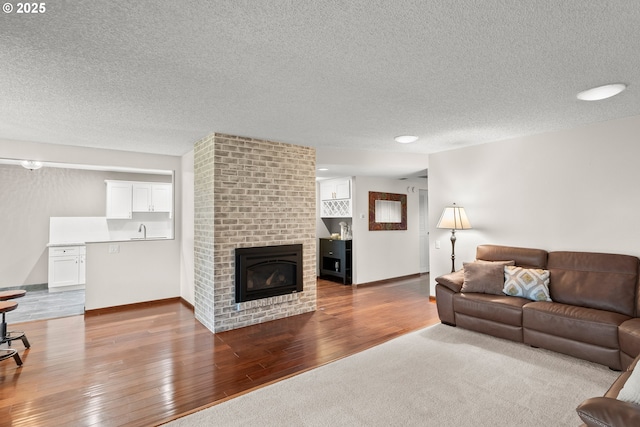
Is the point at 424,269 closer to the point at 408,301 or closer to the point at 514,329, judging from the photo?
the point at 408,301

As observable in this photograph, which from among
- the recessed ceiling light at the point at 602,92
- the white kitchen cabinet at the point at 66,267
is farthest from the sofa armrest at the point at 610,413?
the white kitchen cabinet at the point at 66,267

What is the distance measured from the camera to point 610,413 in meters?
1.23

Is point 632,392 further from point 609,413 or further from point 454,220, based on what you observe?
point 454,220

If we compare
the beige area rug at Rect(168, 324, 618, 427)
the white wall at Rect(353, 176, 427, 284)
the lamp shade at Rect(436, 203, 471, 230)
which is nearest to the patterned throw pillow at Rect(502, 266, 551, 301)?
the beige area rug at Rect(168, 324, 618, 427)

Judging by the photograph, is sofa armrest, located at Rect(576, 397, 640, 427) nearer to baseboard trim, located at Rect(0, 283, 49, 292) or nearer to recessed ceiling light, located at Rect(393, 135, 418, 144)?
recessed ceiling light, located at Rect(393, 135, 418, 144)

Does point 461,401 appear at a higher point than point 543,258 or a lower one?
lower

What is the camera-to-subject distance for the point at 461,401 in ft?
7.82

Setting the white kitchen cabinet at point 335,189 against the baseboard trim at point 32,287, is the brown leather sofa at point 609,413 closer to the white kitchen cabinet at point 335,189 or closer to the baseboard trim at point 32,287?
the white kitchen cabinet at point 335,189

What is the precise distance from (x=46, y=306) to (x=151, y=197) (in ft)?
8.67

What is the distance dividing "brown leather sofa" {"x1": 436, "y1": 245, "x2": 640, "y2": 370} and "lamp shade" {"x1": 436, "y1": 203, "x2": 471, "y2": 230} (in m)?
0.78

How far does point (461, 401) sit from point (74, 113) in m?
4.30

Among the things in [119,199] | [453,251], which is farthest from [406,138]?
[119,199]

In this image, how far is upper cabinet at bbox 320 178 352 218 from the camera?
6.67m

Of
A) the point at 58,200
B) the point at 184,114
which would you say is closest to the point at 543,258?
the point at 184,114
